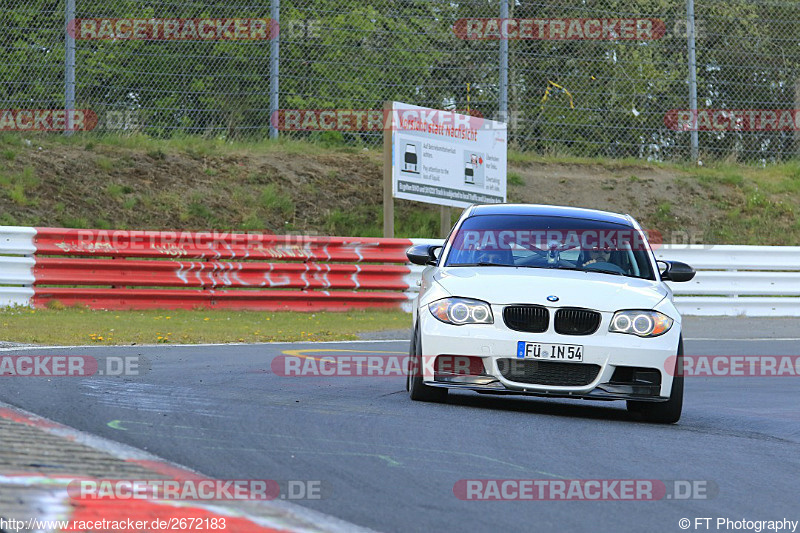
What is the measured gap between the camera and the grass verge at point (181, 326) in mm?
12695

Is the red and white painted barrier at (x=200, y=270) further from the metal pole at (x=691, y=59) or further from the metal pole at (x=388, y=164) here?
the metal pole at (x=691, y=59)

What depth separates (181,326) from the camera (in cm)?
1476

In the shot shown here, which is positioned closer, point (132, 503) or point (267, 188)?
point (132, 503)

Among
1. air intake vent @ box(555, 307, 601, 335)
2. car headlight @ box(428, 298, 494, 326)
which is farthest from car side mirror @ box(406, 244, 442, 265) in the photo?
air intake vent @ box(555, 307, 601, 335)

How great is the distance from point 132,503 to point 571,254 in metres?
5.26

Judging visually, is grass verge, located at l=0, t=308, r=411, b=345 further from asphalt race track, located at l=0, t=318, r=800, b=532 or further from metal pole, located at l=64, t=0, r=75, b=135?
metal pole, located at l=64, t=0, r=75, b=135

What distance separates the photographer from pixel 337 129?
24.2m

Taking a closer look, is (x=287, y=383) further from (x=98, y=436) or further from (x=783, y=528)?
(x=783, y=528)

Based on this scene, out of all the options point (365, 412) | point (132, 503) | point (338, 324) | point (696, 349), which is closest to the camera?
point (132, 503)

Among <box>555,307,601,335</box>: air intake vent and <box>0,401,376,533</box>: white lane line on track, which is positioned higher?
<box>555,307,601,335</box>: air intake vent

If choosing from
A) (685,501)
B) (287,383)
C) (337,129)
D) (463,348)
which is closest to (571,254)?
(463,348)

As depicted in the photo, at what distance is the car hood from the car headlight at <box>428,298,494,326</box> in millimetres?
46

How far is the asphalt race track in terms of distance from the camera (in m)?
5.03

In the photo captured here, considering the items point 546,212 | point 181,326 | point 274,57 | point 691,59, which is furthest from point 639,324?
point 691,59
